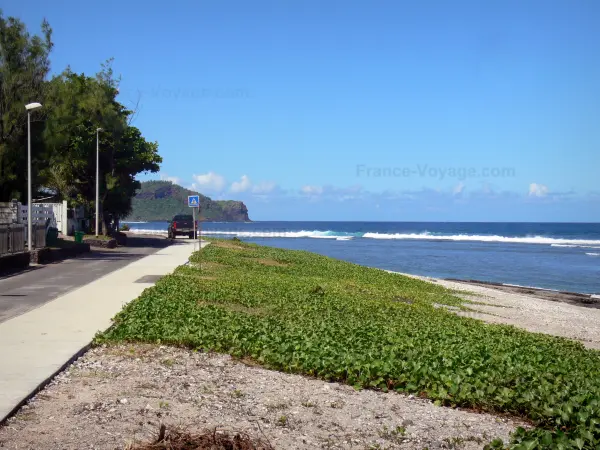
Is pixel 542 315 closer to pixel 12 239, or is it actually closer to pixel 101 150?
pixel 12 239

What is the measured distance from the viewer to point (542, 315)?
2155 cm

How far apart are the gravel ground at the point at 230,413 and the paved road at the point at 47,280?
18.4 ft

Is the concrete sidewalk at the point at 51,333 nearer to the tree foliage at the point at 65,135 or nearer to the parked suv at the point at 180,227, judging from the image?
A: the tree foliage at the point at 65,135

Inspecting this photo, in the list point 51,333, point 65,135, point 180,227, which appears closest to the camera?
point 51,333

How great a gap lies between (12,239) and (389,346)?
694 inches

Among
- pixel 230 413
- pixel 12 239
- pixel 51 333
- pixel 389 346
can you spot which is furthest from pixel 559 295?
pixel 230 413

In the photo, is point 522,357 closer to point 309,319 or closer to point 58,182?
point 309,319

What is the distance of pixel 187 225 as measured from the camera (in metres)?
56.8

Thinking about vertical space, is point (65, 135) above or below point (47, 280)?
above

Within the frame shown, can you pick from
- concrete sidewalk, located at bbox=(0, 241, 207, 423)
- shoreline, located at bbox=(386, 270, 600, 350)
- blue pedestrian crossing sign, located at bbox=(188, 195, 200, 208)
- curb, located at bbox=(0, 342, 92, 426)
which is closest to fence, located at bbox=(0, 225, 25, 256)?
concrete sidewalk, located at bbox=(0, 241, 207, 423)

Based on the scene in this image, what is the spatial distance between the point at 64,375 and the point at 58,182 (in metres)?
42.0

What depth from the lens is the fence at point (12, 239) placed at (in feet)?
74.5

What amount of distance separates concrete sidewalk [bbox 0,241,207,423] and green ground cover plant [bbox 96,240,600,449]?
1.93ft

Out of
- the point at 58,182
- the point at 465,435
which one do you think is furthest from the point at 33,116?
the point at 465,435
